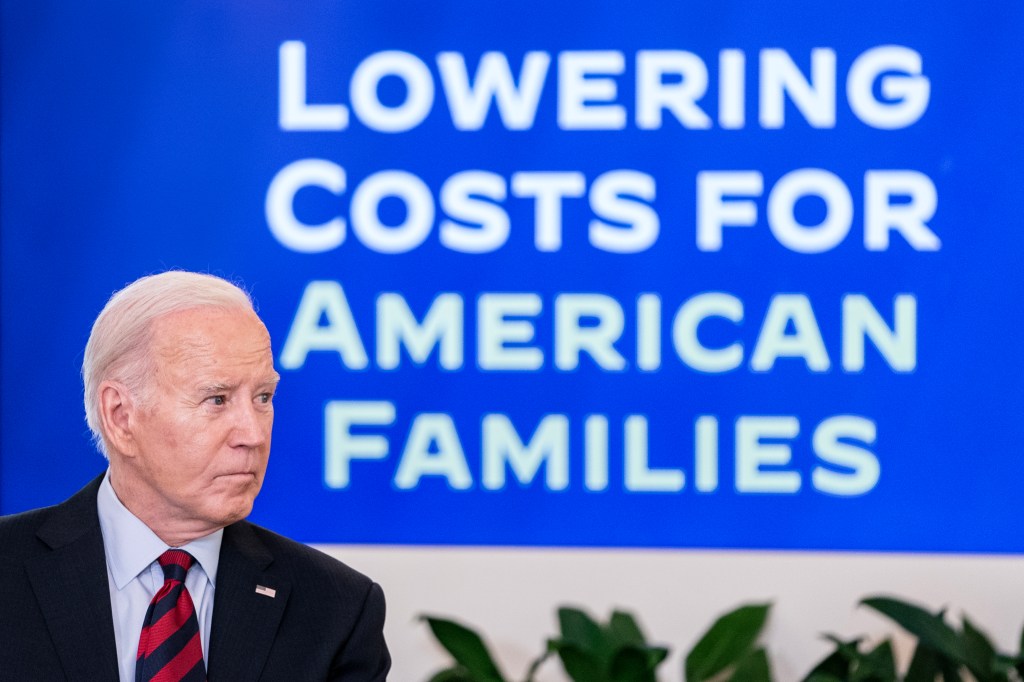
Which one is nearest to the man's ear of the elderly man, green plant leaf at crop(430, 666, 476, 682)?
the elderly man

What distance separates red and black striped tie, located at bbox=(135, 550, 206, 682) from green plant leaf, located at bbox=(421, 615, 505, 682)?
43.1 inches

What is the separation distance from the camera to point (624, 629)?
8.79 feet

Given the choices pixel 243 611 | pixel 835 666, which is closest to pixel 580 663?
pixel 835 666

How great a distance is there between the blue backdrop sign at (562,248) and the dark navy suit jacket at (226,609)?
1.16 metres

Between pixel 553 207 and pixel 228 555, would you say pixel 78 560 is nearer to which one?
pixel 228 555

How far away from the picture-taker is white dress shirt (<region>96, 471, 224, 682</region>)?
1.55m

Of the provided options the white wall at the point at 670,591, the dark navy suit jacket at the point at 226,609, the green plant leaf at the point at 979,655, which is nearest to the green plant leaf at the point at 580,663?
the white wall at the point at 670,591

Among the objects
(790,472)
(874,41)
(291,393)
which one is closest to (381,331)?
(291,393)

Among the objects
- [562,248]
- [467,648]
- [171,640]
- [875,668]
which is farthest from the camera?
[562,248]

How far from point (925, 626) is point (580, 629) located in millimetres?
687

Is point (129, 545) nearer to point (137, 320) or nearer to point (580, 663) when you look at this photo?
point (137, 320)

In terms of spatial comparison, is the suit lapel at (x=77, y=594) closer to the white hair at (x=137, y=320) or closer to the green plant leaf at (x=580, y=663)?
the white hair at (x=137, y=320)

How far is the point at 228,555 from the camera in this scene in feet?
5.33

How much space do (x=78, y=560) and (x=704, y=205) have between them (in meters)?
1.68
